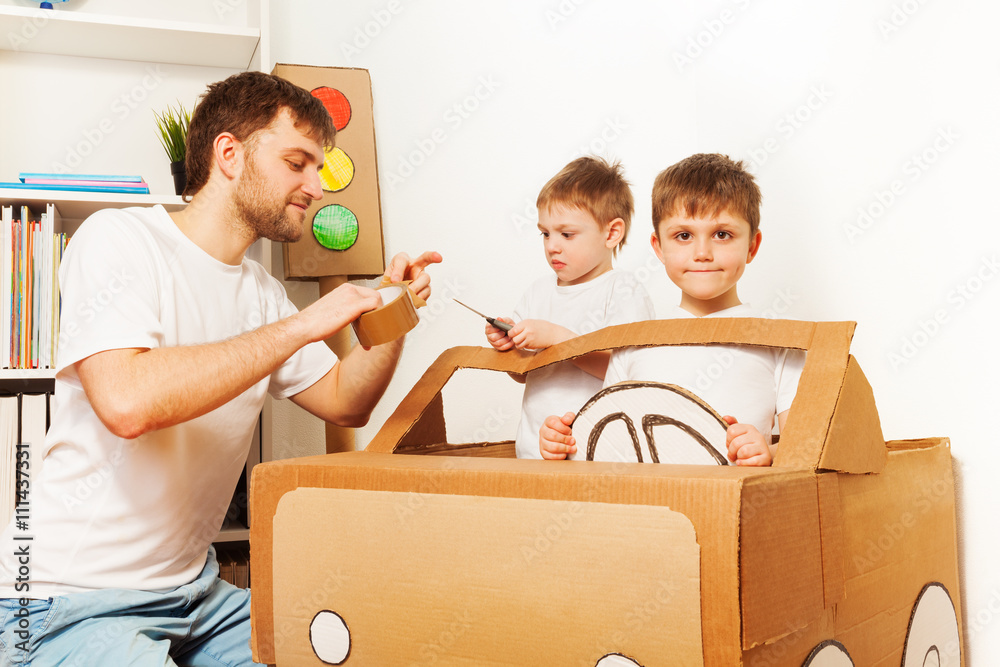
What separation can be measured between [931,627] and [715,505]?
16.7 inches

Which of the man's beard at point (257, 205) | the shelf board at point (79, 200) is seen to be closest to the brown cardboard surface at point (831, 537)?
the man's beard at point (257, 205)

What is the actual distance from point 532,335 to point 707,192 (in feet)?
1.07

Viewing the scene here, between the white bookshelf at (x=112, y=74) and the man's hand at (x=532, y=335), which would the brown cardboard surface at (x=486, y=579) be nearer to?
the man's hand at (x=532, y=335)

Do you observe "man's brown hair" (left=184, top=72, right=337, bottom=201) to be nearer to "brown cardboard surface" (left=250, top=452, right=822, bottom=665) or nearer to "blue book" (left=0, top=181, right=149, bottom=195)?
"blue book" (left=0, top=181, right=149, bottom=195)

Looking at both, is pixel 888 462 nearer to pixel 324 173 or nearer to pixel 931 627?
pixel 931 627

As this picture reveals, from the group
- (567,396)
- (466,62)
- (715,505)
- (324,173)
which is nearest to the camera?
(715,505)

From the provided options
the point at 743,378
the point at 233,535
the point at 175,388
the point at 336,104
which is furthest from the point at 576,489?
the point at 336,104

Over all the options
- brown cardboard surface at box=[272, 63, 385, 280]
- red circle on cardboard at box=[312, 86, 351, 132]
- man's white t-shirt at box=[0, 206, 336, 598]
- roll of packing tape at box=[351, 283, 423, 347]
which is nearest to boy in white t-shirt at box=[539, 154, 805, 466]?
roll of packing tape at box=[351, 283, 423, 347]

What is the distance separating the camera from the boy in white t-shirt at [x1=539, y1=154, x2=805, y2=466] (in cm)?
89

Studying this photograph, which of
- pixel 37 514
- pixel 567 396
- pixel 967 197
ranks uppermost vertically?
pixel 967 197

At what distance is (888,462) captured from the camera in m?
0.70

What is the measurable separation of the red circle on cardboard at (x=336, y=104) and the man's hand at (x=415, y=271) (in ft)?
2.13

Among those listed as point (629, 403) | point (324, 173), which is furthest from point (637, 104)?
point (629, 403)

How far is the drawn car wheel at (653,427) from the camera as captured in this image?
697 mm
